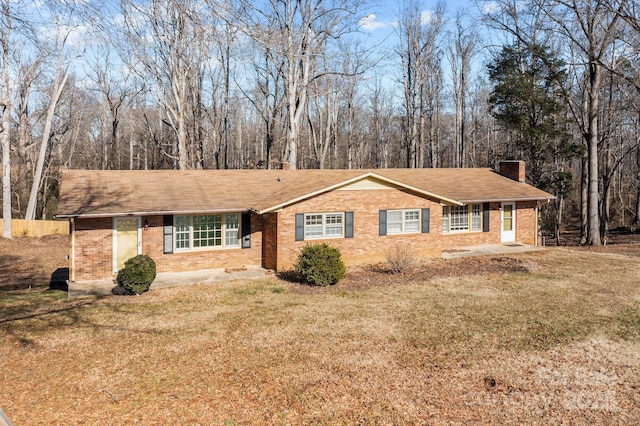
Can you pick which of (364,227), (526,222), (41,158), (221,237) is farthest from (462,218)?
(41,158)

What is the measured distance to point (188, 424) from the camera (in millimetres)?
5719

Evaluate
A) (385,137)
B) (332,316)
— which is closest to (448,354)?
(332,316)

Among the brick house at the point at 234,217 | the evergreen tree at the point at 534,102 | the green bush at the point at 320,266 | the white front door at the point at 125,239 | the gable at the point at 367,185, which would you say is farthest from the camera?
the evergreen tree at the point at 534,102

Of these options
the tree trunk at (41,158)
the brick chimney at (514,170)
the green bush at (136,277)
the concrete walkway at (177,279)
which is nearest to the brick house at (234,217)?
the concrete walkway at (177,279)

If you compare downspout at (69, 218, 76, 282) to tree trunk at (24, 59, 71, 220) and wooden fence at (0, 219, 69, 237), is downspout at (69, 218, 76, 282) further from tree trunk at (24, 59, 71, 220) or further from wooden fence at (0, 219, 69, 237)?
tree trunk at (24, 59, 71, 220)

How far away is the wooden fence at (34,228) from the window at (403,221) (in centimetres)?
2178

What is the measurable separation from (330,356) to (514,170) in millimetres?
18674

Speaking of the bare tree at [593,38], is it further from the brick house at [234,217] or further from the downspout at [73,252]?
the downspout at [73,252]

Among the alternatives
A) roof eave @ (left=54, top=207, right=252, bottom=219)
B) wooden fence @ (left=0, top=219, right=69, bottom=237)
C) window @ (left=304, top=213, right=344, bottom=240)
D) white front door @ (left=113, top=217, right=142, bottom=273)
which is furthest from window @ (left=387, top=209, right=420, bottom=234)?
wooden fence @ (left=0, top=219, right=69, bottom=237)

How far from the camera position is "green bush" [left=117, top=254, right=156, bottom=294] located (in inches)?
472

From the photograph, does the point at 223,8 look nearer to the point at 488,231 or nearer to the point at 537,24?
the point at 488,231

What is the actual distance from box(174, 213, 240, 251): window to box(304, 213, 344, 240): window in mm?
2612

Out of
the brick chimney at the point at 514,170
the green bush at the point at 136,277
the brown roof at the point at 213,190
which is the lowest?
the green bush at the point at 136,277

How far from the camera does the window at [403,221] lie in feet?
54.6
